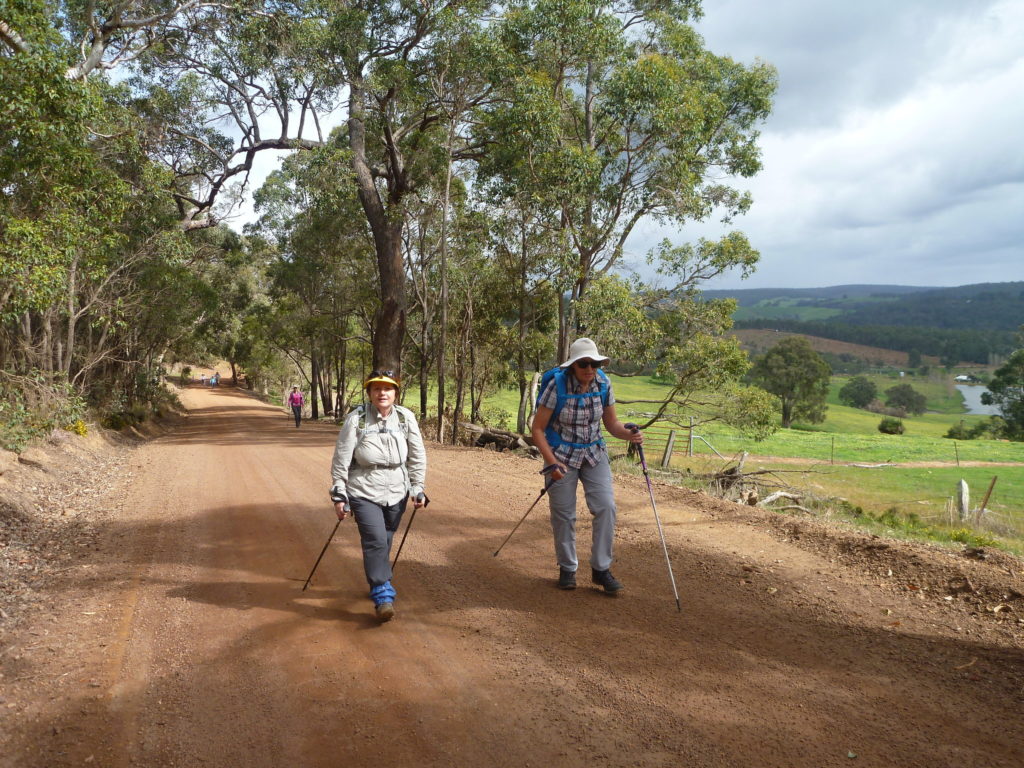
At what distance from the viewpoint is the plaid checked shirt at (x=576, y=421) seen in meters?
5.36

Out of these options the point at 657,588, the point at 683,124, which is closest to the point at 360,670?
the point at 657,588

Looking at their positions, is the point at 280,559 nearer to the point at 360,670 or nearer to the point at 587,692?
the point at 360,670

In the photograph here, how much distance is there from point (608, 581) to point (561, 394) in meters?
1.54

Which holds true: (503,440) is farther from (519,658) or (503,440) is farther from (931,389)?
(931,389)

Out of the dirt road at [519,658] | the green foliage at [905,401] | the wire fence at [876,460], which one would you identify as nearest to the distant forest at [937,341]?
the green foliage at [905,401]

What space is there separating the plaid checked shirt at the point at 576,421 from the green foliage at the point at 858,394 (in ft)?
357

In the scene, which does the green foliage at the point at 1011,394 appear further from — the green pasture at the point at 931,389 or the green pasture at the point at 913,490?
the green pasture at the point at 931,389

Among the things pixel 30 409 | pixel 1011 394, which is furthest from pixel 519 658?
pixel 1011 394

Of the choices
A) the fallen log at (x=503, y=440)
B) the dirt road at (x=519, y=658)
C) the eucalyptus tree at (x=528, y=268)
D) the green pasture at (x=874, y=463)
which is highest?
the eucalyptus tree at (x=528, y=268)

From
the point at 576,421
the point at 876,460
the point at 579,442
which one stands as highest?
the point at 576,421

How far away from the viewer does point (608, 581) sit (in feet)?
17.8

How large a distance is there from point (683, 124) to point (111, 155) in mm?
14693

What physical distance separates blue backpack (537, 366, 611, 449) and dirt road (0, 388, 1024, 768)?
1.24 m

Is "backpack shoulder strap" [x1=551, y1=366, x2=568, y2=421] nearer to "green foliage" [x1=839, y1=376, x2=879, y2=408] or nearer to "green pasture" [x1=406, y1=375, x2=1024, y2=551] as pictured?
"green pasture" [x1=406, y1=375, x2=1024, y2=551]
